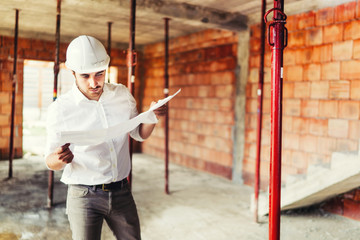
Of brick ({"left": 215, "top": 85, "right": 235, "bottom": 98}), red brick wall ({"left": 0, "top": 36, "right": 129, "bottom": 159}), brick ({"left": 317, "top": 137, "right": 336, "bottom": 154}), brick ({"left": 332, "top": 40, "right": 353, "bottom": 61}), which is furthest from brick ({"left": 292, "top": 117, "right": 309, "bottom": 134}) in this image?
red brick wall ({"left": 0, "top": 36, "right": 129, "bottom": 159})

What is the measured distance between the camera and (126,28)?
19.9ft

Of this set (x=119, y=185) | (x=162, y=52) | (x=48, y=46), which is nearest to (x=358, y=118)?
(x=119, y=185)

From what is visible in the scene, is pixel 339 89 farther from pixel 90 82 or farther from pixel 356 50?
pixel 90 82

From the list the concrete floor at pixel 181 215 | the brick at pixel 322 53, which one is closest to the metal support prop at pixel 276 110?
the concrete floor at pixel 181 215

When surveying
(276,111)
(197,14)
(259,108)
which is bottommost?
(276,111)

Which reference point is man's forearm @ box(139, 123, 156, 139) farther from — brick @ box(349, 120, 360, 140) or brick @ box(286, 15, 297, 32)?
brick @ box(286, 15, 297, 32)

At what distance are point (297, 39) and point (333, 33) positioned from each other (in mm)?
495

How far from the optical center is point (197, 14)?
4566 mm

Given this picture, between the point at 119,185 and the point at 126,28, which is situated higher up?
the point at 126,28

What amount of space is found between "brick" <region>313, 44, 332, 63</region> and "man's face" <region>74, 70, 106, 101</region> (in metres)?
3.15

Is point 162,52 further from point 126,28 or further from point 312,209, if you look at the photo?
point 312,209

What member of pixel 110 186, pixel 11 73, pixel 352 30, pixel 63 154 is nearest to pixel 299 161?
pixel 352 30

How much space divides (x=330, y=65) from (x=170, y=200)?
8.26ft

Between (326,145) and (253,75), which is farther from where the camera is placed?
(253,75)
